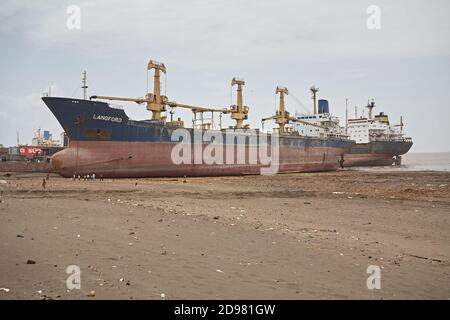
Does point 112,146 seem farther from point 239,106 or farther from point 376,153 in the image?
point 376,153

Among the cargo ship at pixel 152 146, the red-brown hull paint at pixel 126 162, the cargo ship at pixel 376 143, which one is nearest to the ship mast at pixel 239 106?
the cargo ship at pixel 152 146

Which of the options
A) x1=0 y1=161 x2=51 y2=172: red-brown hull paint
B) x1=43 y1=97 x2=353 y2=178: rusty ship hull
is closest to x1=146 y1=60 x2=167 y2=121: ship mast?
x1=43 y1=97 x2=353 y2=178: rusty ship hull

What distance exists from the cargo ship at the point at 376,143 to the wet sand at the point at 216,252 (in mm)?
51017

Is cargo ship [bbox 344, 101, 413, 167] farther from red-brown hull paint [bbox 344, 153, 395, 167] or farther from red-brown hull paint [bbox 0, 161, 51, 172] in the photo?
red-brown hull paint [bbox 0, 161, 51, 172]

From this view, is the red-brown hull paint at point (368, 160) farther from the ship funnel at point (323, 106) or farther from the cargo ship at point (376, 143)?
the ship funnel at point (323, 106)

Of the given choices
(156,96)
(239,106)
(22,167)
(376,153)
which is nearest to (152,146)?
(156,96)

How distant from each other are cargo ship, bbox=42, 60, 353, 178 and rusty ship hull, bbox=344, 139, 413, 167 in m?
16.7

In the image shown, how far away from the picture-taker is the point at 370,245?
7680mm

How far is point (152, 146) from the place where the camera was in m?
31.2

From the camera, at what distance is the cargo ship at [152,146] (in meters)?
27.3

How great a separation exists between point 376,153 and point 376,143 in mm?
1798

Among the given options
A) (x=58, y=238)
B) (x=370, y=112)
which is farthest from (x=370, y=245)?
(x=370, y=112)
